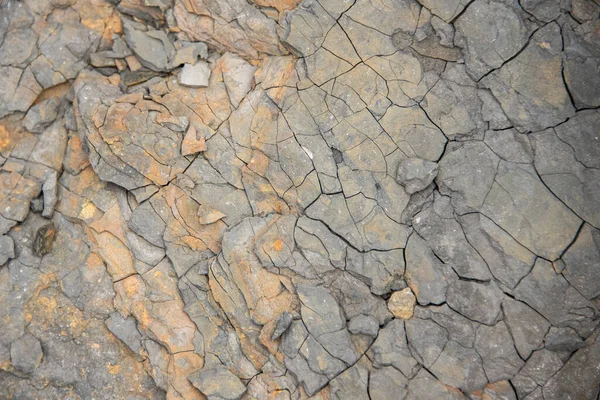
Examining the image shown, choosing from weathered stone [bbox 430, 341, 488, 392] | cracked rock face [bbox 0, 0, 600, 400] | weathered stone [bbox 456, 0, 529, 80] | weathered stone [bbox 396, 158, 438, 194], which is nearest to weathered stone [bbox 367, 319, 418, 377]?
cracked rock face [bbox 0, 0, 600, 400]

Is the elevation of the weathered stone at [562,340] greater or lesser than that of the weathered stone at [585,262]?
lesser

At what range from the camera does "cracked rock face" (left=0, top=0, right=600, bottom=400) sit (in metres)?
3.31

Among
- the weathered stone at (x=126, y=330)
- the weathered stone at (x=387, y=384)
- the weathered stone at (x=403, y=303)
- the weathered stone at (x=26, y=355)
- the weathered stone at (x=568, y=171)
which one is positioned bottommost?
the weathered stone at (x=26, y=355)

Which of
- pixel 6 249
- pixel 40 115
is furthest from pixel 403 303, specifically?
pixel 40 115

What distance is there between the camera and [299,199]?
3.71m

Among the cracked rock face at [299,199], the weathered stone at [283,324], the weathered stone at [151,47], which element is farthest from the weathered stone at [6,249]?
the weathered stone at [283,324]

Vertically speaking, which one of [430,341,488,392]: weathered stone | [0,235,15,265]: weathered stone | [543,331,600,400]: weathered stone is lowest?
[0,235,15,265]: weathered stone

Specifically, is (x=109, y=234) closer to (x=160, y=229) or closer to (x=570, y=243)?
(x=160, y=229)

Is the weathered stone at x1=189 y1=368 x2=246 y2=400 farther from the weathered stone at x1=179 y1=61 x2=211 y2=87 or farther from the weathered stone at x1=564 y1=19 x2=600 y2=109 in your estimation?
the weathered stone at x1=564 y1=19 x2=600 y2=109

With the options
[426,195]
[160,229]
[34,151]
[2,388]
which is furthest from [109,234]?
[426,195]

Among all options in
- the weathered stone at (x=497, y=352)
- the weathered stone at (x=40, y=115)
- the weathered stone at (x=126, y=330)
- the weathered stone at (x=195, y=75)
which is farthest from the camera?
the weathered stone at (x=40, y=115)

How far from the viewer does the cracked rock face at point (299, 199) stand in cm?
331

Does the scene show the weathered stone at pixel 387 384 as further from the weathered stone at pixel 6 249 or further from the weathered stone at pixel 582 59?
Answer: the weathered stone at pixel 6 249

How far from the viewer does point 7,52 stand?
4.27 metres
